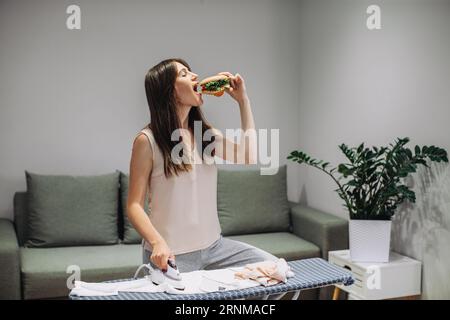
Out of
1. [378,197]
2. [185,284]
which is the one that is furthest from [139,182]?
[378,197]

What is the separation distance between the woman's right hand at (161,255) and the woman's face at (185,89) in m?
0.56

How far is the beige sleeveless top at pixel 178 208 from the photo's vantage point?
7.07 ft

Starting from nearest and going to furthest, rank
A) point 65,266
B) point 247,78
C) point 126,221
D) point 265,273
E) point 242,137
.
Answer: point 265,273
point 242,137
point 65,266
point 126,221
point 247,78

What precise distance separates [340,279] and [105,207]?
6.13 feet

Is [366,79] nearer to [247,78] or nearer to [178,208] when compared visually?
[247,78]

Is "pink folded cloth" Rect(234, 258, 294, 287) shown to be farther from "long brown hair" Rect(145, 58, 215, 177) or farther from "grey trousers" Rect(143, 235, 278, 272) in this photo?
"long brown hair" Rect(145, 58, 215, 177)

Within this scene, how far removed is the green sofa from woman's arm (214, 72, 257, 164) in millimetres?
1213

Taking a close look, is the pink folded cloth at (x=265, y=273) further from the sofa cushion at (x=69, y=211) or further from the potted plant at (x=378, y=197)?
the sofa cushion at (x=69, y=211)

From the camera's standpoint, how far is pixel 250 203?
13.0 feet

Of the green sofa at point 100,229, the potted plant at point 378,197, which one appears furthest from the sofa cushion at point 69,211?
the potted plant at point 378,197

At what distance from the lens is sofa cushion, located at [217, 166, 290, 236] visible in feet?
12.8

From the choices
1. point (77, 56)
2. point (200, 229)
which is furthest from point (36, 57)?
point (200, 229)

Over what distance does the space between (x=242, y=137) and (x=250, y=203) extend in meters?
1.65

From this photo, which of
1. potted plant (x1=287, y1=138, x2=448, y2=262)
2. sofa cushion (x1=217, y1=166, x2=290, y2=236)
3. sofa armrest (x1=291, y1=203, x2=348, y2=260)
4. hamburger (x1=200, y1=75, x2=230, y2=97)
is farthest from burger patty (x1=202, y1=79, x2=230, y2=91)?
sofa cushion (x1=217, y1=166, x2=290, y2=236)
